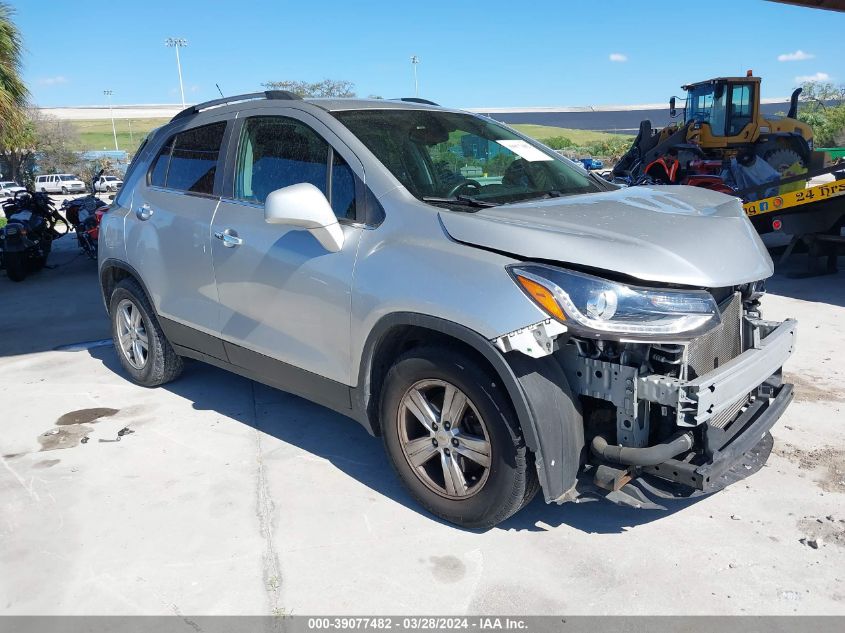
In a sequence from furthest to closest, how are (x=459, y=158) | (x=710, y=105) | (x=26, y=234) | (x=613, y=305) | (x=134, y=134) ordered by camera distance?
1. (x=134, y=134)
2. (x=710, y=105)
3. (x=26, y=234)
4. (x=459, y=158)
5. (x=613, y=305)

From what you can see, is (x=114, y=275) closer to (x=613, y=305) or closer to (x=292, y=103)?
(x=292, y=103)

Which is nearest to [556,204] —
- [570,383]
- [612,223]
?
[612,223]

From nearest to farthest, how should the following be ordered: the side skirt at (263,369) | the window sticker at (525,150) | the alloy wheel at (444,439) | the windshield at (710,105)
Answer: the alloy wheel at (444,439)
the side skirt at (263,369)
the window sticker at (525,150)
the windshield at (710,105)

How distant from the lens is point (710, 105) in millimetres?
16344

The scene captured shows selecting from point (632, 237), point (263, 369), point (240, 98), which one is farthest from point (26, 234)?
point (632, 237)

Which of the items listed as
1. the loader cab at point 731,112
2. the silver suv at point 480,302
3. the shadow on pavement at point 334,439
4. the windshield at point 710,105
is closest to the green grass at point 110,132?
the windshield at point 710,105

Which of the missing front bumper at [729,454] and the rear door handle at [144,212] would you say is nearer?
the missing front bumper at [729,454]

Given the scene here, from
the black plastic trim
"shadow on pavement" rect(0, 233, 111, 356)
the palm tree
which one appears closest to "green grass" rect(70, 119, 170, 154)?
the palm tree

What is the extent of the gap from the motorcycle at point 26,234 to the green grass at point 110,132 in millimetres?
72828

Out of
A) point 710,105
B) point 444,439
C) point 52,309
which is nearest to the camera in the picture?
point 444,439

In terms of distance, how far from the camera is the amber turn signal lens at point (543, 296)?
2.70 m

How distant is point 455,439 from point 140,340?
123 inches

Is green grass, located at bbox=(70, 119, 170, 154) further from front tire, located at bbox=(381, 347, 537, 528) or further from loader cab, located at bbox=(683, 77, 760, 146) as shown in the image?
front tire, located at bbox=(381, 347, 537, 528)

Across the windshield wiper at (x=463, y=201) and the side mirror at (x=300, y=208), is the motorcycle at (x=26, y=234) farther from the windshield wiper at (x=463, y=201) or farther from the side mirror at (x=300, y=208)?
the windshield wiper at (x=463, y=201)
